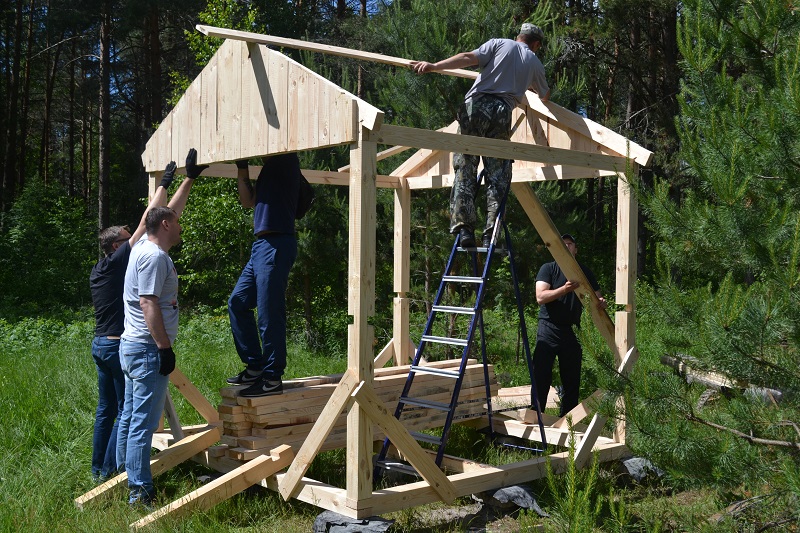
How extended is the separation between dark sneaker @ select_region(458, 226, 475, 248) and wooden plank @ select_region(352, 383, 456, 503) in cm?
172

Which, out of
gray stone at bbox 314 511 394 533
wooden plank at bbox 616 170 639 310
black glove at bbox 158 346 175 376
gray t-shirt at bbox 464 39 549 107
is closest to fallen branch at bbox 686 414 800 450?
gray stone at bbox 314 511 394 533

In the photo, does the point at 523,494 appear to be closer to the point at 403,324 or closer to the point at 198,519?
the point at 198,519

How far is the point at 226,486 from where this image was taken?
5.27 m

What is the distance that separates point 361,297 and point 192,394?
2.35m

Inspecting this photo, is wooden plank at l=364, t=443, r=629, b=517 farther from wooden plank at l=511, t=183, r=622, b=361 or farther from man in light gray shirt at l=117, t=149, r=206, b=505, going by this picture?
man in light gray shirt at l=117, t=149, r=206, b=505

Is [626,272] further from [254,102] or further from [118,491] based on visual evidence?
[118,491]

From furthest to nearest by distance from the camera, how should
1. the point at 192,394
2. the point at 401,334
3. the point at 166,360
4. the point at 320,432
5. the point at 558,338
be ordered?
the point at 401,334 → the point at 558,338 → the point at 192,394 → the point at 166,360 → the point at 320,432

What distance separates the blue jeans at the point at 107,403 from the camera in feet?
19.1

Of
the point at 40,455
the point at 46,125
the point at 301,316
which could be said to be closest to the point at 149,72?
the point at 46,125

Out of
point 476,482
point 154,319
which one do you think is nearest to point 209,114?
point 154,319

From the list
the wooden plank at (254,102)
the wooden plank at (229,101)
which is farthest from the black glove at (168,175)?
the wooden plank at (254,102)

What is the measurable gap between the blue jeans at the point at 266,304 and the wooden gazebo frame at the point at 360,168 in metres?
0.66

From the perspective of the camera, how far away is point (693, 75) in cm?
425

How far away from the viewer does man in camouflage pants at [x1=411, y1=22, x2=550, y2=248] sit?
6238mm
